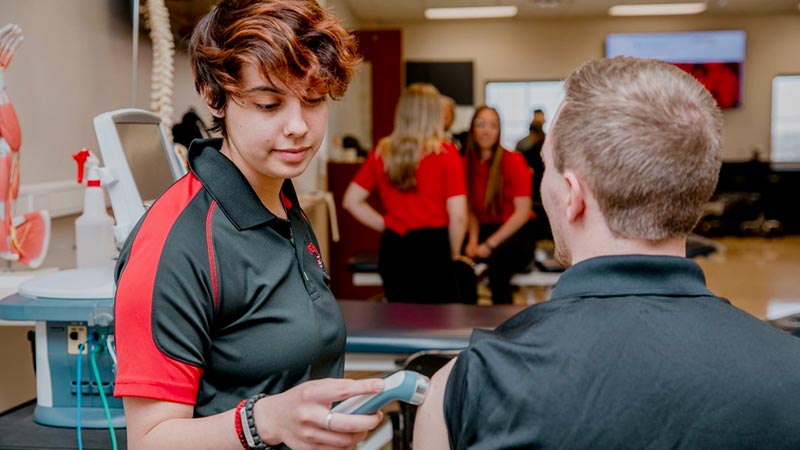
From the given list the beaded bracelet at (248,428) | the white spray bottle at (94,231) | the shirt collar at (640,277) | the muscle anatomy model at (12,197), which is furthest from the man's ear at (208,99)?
the muscle anatomy model at (12,197)

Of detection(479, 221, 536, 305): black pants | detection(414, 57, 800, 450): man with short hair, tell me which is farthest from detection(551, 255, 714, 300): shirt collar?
detection(479, 221, 536, 305): black pants

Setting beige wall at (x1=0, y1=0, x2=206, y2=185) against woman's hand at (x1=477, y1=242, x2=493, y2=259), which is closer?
beige wall at (x1=0, y1=0, x2=206, y2=185)

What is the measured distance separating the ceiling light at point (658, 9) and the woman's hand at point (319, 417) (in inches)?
357

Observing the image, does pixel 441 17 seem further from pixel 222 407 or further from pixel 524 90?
pixel 222 407

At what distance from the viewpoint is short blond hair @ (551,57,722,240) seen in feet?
2.53

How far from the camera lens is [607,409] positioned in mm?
731

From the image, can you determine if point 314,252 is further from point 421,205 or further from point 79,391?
point 421,205

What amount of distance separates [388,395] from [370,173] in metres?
2.83

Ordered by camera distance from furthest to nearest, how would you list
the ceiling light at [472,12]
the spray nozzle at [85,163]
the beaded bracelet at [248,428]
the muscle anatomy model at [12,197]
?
the ceiling light at [472,12] < the muscle anatomy model at [12,197] < the spray nozzle at [85,163] < the beaded bracelet at [248,428]

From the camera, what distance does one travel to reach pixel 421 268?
3.30 m

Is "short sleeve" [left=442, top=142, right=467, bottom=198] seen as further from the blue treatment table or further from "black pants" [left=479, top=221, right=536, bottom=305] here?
the blue treatment table

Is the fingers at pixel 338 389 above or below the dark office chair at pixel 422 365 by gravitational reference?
above

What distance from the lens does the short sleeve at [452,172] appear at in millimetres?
3281

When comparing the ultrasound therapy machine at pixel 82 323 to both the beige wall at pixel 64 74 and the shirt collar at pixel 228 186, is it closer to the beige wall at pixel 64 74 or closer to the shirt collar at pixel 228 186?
the shirt collar at pixel 228 186
